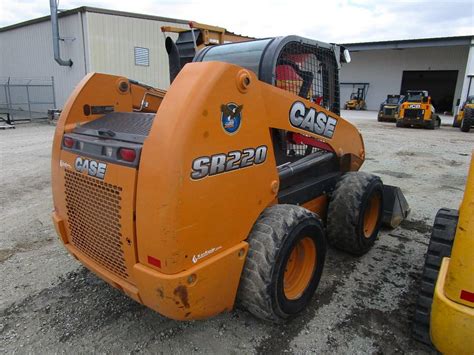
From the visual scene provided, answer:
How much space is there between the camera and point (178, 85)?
202 cm

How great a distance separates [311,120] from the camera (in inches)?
119

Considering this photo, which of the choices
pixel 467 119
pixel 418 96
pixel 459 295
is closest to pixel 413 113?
pixel 418 96

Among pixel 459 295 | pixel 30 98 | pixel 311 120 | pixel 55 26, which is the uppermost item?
pixel 55 26

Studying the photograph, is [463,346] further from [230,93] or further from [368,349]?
[230,93]

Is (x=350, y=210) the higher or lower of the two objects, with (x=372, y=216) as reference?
higher

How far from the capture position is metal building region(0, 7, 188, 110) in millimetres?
15531

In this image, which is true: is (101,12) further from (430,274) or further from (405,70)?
(405,70)

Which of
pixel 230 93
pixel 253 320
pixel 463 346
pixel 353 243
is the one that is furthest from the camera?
pixel 353 243

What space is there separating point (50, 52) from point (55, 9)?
2.95 metres

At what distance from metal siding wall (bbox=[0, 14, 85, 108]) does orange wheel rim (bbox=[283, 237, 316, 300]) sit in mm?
15866

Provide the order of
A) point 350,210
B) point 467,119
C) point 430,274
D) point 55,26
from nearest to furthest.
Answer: point 430,274, point 350,210, point 55,26, point 467,119

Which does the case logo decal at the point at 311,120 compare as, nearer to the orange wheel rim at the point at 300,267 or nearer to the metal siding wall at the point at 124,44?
the orange wheel rim at the point at 300,267

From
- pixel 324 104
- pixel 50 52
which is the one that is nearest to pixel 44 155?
pixel 324 104

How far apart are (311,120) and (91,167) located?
68.4 inches
